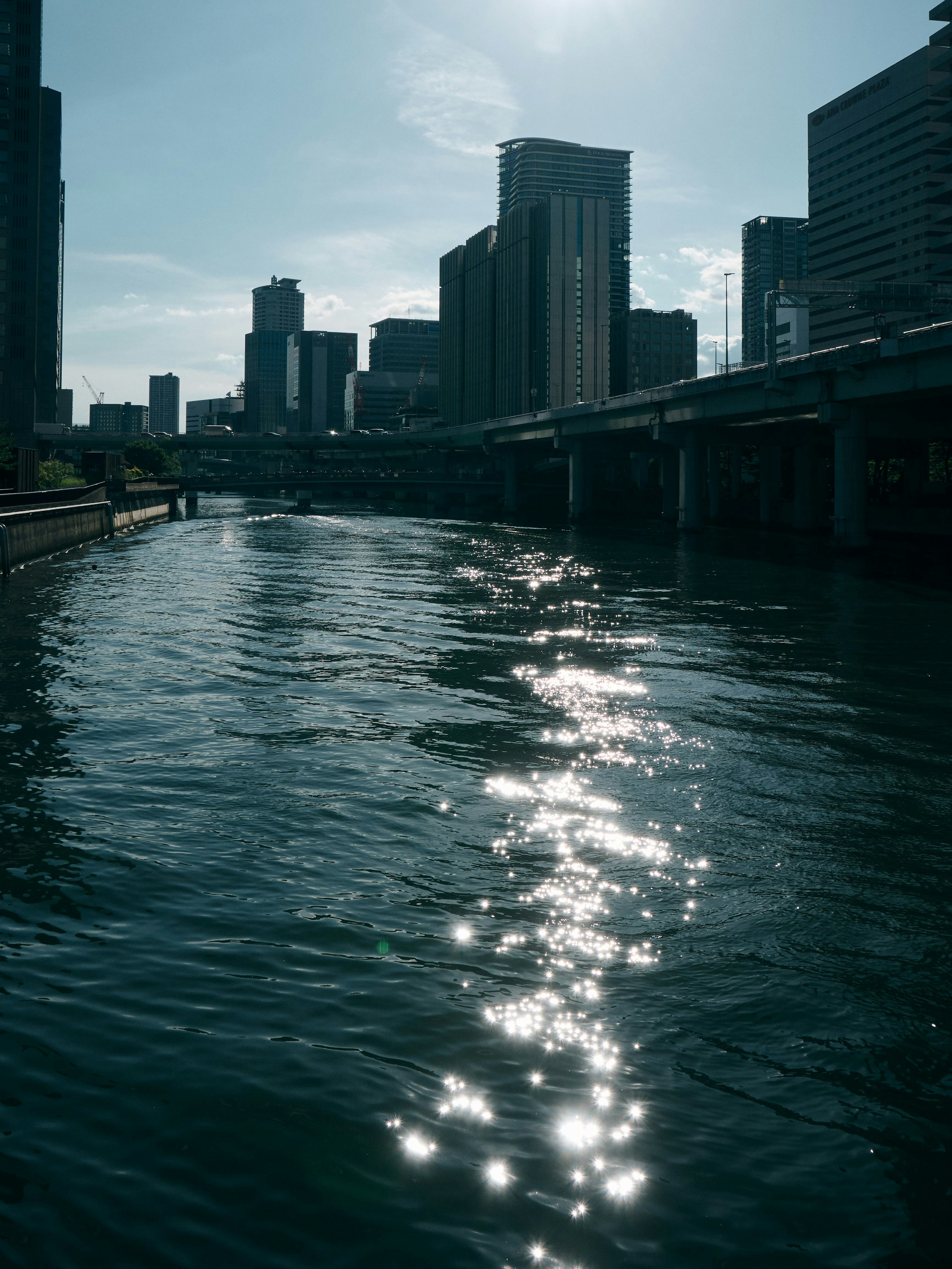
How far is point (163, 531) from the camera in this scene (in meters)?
112

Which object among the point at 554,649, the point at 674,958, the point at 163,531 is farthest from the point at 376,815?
the point at 163,531

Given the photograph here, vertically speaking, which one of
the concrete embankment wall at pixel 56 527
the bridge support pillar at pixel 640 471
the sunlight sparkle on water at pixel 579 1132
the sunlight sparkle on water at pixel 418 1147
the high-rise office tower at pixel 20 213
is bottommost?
the sunlight sparkle on water at pixel 418 1147

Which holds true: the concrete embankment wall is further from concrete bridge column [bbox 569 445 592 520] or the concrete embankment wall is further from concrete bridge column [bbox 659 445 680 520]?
concrete bridge column [bbox 659 445 680 520]

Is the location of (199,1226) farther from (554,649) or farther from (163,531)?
(163,531)

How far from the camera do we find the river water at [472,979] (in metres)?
6.74

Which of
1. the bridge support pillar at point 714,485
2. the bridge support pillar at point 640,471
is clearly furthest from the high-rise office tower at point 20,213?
the bridge support pillar at point 714,485

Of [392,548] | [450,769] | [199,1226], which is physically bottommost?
[199,1226]

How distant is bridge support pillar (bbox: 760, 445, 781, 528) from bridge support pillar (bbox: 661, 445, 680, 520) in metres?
9.81

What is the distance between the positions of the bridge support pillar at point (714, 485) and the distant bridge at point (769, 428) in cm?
25

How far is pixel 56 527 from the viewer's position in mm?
70125

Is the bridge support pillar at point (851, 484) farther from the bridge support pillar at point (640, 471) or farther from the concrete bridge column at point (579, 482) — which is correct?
the bridge support pillar at point (640, 471)

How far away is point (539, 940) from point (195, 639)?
2468cm

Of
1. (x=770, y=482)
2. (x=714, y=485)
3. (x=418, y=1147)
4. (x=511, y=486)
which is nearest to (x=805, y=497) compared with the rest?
(x=770, y=482)

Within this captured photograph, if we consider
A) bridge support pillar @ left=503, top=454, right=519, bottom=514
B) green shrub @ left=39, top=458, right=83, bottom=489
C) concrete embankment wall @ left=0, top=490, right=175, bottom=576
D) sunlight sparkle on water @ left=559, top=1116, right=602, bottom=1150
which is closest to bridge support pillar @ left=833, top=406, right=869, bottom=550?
concrete embankment wall @ left=0, top=490, right=175, bottom=576
